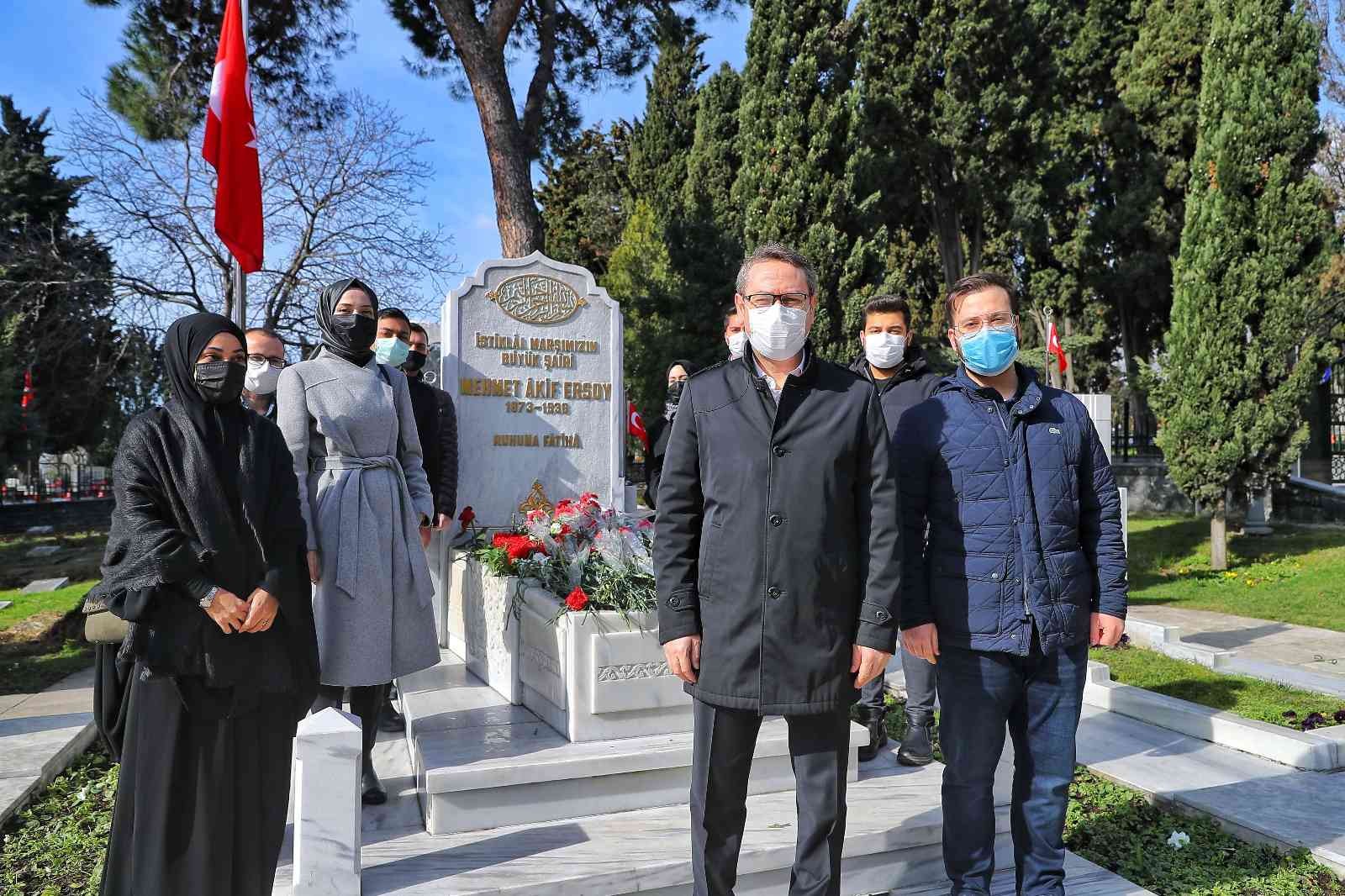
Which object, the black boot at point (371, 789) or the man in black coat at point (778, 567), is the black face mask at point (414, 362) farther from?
the man in black coat at point (778, 567)

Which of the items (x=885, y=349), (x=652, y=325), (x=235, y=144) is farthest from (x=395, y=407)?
(x=652, y=325)

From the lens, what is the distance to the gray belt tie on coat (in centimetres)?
343

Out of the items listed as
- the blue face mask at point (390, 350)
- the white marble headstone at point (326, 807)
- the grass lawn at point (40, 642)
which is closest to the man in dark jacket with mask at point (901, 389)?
the white marble headstone at point (326, 807)

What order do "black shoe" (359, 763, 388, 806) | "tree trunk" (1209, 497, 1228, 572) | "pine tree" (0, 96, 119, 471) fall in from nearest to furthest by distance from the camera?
1. "black shoe" (359, 763, 388, 806)
2. "tree trunk" (1209, 497, 1228, 572)
3. "pine tree" (0, 96, 119, 471)

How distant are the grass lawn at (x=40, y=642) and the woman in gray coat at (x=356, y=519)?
14.2ft

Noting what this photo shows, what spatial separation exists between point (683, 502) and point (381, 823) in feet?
6.23

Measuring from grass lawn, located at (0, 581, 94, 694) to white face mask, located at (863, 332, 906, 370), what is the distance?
6156 millimetres

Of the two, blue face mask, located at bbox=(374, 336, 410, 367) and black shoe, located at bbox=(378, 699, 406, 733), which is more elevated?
blue face mask, located at bbox=(374, 336, 410, 367)

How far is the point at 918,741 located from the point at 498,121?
881 cm

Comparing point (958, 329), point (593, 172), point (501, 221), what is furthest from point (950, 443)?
point (593, 172)

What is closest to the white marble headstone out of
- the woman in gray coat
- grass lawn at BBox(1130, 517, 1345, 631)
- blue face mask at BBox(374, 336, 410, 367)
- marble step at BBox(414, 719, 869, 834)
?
marble step at BBox(414, 719, 869, 834)

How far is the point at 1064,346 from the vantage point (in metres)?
22.7

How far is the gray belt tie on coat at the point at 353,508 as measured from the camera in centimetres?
343

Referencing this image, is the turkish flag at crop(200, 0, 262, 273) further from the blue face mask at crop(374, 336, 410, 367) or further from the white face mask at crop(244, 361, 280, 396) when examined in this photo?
the blue face mask at crop(374, 336, 410, 367)
